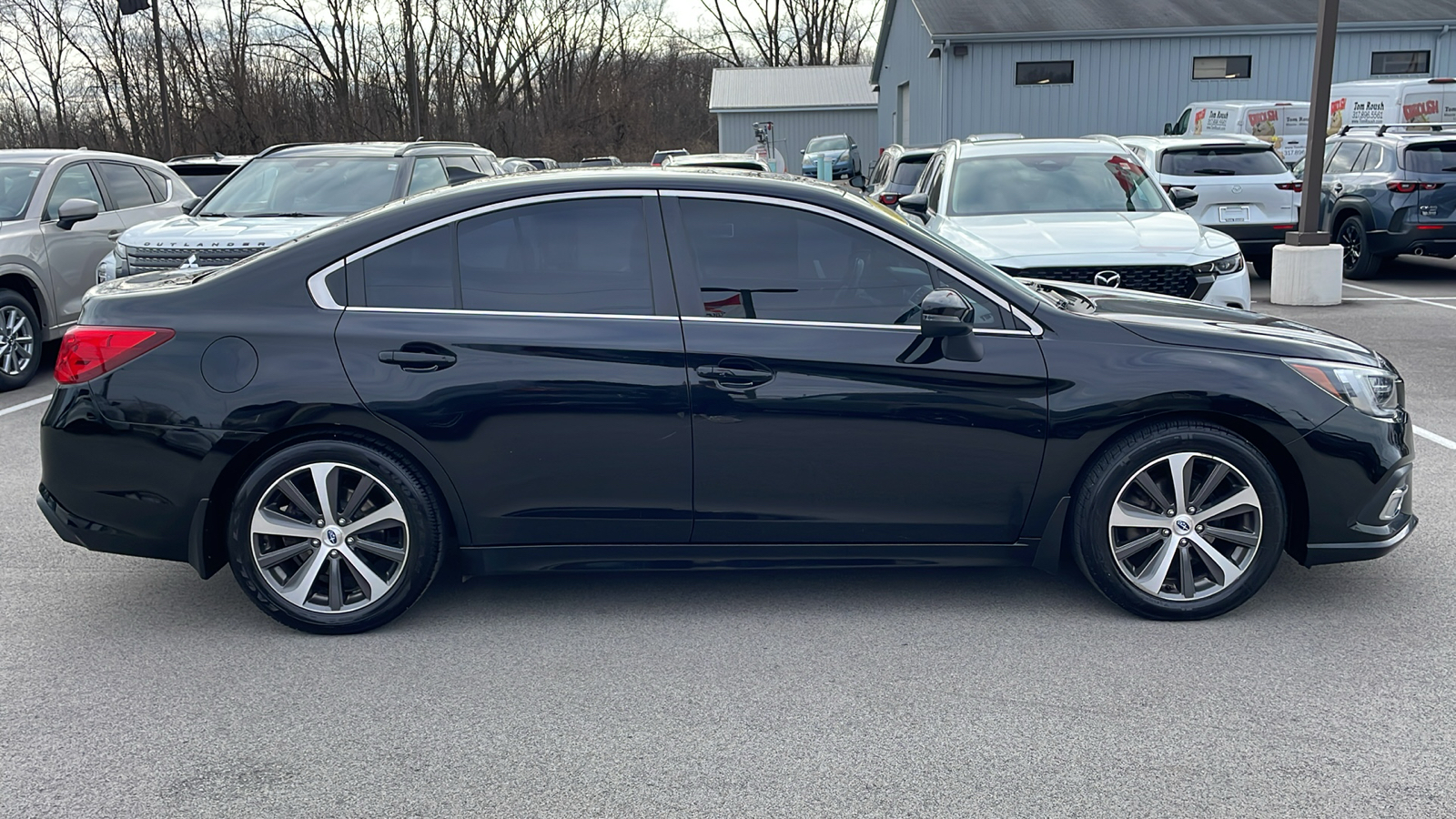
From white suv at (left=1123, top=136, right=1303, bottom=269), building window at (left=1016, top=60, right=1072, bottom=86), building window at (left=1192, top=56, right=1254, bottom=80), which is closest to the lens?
white suv at (left=1123, top=136, right=1303, bottom=269)

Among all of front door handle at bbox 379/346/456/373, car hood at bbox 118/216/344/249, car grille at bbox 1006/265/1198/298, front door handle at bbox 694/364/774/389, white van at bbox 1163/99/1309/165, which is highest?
white van at bbox 1163/99/1309/165

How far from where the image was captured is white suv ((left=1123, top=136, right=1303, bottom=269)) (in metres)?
14.2

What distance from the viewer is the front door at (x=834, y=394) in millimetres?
4223

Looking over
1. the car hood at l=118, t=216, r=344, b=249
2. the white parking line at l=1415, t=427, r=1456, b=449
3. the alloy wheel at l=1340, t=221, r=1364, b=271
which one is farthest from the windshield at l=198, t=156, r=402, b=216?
the alloy wheel at l=1340, t=221, r=1364, b=271

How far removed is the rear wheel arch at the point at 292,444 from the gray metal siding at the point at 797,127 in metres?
49.1

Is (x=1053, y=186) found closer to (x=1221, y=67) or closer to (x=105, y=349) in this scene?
(x=105, y=349)

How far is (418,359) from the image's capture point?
13.8 feet

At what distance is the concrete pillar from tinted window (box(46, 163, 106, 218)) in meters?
11.9

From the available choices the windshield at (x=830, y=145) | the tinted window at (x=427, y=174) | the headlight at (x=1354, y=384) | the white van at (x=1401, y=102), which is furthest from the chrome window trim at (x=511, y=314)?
the windshield at (x=830, y=145)

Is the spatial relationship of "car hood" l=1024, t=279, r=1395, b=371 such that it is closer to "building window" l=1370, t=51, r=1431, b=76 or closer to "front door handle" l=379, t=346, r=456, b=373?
"front door handle" l=379, t=346, r=456, b=373

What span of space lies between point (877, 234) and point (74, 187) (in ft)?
29.5

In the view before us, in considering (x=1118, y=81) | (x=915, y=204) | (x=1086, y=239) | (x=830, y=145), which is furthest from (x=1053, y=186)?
(x=830, y=145)

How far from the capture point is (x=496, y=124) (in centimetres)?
5631

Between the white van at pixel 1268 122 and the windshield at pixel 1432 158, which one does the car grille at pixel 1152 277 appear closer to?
the windshield at pixel 1432 158
